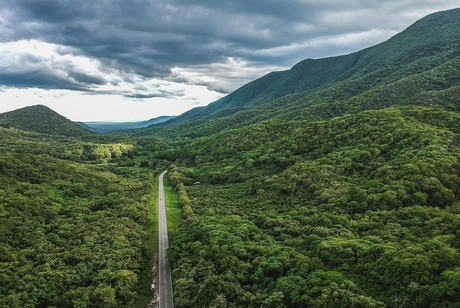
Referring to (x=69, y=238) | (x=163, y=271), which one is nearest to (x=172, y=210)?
(x=69, y=238)

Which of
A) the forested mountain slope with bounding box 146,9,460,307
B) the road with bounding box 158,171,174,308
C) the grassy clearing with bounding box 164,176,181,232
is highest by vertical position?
the forested mountain slope with bounding box 146,9,460,307

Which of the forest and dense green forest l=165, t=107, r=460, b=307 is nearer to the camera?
dense green forest l=165, t=107, r=460, b=307

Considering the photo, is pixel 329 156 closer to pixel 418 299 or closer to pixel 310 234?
pixel 310 234

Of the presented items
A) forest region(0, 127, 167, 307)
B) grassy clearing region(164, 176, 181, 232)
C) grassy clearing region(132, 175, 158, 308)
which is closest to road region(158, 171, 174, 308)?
grassy clearing region(132, 175, 158, 308)

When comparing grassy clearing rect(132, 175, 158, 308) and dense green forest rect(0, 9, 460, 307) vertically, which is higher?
dense green forest rect(0, 9, 460, 307)

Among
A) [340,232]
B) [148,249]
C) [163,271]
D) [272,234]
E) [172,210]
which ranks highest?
[340,232]

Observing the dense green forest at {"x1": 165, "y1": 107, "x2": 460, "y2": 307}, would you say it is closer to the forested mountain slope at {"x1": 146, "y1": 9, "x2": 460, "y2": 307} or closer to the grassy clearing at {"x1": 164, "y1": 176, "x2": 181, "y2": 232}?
the forested mountain slope at {"x1": 146, "y1": 9, "x2": 460, "y2": 307}

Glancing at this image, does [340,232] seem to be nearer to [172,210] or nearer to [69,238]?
[172,210]
